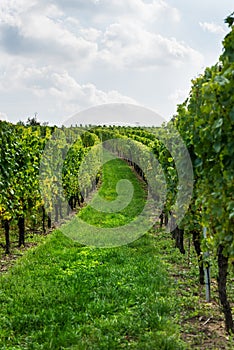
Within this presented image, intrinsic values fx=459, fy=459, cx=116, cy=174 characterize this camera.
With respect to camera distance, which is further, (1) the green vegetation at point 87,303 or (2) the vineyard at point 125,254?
(1) the green vegetation at point 87,303

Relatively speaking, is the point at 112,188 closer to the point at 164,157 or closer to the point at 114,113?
the point at 114,113

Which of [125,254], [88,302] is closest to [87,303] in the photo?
[88,302]

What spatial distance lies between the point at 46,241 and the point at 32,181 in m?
1.53

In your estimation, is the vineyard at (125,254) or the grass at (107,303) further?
the grass at (107,303)

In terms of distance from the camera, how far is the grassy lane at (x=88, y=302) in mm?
5070

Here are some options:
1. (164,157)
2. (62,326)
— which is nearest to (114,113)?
(164,157)

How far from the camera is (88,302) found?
6.27 m

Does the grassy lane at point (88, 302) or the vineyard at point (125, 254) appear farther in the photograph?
the grassy lane at point (88, 302)

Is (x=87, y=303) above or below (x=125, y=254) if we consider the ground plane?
below

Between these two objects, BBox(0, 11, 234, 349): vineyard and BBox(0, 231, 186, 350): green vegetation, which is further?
BBox(0, 231, 186, 350): green vegetation

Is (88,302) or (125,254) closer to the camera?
(88,302)

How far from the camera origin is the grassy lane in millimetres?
5070

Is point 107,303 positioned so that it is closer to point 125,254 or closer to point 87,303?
point 87,303

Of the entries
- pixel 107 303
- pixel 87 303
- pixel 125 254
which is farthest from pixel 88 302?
pixel 125 254
